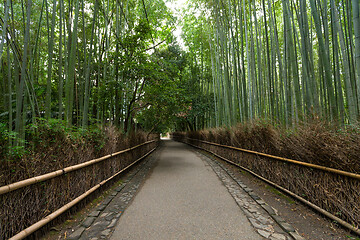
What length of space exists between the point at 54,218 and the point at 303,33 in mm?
4003

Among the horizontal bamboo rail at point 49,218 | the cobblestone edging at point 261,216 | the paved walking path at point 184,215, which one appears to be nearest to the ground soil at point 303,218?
the cobblestone edging at point 261,216

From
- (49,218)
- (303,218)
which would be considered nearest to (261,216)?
(303,218)

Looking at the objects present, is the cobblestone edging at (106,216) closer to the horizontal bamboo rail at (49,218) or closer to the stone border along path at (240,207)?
the stone border along path at (240,207)

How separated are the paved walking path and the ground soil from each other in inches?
17.9

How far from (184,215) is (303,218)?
1281 mm

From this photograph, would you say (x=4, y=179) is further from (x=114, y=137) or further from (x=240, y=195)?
(x=240, y=195)

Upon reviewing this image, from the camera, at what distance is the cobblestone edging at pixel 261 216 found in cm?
171

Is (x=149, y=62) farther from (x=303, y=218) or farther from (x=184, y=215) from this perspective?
(x=303, y=218)

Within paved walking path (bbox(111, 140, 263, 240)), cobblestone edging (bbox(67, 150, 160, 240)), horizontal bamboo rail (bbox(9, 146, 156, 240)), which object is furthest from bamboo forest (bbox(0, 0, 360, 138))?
paved walking path (bbox(111, 140, 263, 240))

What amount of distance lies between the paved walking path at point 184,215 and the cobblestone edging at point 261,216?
78mm

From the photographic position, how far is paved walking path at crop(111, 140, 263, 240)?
5.70 ft

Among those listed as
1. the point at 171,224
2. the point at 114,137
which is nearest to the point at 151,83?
the point at 114,137

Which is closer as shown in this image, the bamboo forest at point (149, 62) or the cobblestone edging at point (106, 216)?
the cobblestone edging at point (106, 216)

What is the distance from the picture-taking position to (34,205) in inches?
61.9
